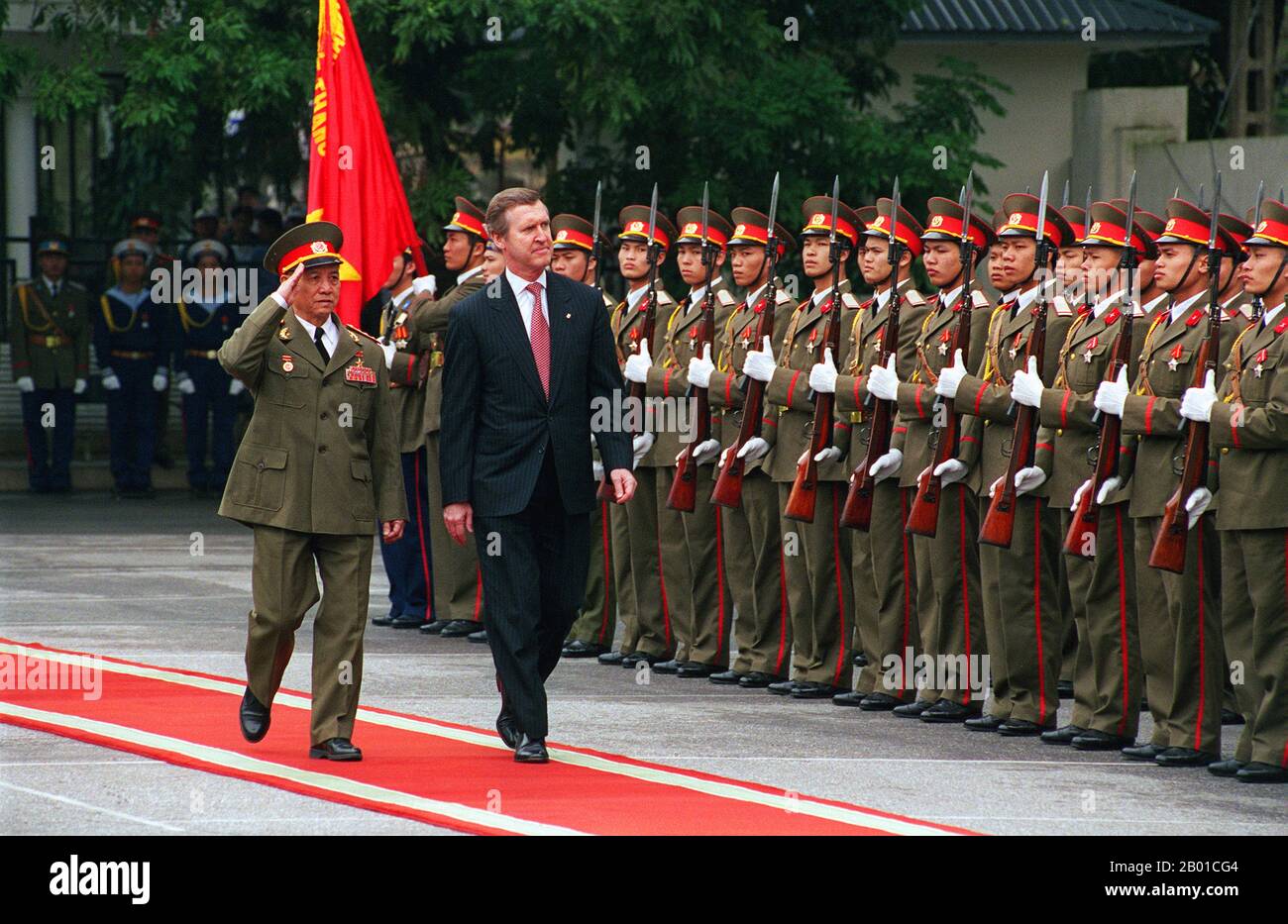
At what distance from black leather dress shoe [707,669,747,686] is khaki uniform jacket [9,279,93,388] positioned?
34.8 feet

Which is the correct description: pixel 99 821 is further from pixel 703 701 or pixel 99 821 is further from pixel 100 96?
pixel 100 96

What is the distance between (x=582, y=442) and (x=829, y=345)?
214 centimetres

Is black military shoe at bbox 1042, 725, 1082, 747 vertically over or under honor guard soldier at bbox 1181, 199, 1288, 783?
under

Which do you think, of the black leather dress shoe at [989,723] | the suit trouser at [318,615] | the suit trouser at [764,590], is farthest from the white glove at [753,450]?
the suit trouser at [318,615]

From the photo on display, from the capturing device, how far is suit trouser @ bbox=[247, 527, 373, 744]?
26.5 ft

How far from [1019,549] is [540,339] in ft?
7.56

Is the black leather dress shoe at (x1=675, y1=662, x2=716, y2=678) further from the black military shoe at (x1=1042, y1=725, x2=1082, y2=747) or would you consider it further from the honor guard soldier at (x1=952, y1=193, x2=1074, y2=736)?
the black military shoe at (x1=1042, y1=725, x2=1082, y2=747)

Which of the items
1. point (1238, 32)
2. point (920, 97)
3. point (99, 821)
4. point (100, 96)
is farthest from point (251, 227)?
point (99, 821)

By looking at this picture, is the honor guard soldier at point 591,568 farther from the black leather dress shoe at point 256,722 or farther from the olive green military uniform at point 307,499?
the black leather dress shoe at point 256,722

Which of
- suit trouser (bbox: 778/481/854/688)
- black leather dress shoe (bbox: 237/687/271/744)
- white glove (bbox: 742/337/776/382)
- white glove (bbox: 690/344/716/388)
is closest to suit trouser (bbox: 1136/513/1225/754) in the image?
suit trouser (bbox: 778/481/854/688)

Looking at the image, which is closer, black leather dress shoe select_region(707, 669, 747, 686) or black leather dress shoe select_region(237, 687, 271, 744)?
black leather dress shoe select_region(237, 687, 271, 744)

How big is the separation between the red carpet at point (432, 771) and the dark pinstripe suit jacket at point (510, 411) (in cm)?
97

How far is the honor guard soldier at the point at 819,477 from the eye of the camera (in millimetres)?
10109

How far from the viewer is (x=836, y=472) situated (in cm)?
998
